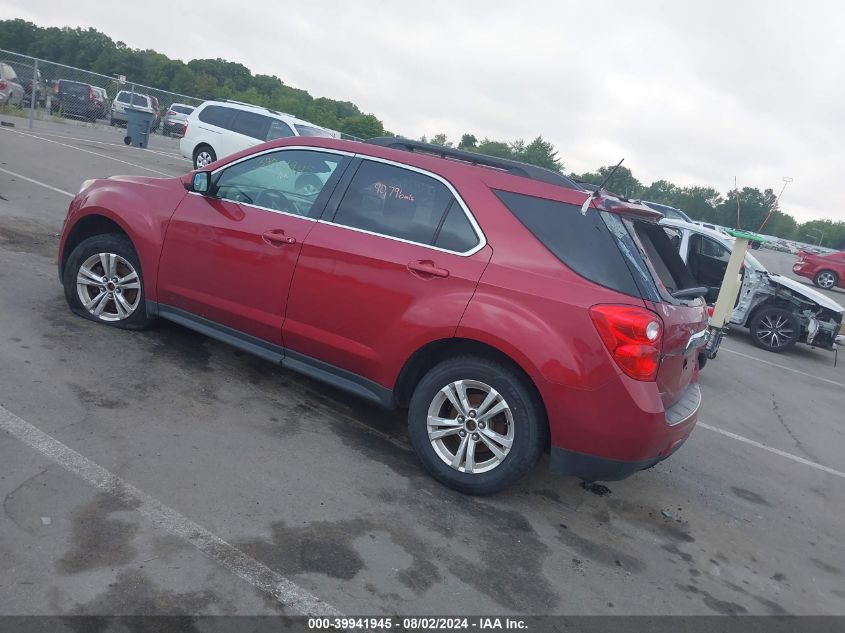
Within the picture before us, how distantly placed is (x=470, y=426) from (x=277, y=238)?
1.74 m

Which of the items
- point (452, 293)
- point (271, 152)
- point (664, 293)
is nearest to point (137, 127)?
point (271, 152)

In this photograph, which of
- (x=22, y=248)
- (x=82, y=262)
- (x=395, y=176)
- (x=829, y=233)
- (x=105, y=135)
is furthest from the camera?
(x=829, y=233)

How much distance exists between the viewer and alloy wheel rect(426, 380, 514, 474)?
13.4 feet

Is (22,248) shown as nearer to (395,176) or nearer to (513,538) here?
(395,176)

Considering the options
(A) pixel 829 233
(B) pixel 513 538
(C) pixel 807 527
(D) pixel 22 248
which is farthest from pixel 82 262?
(A) pixel 829 233

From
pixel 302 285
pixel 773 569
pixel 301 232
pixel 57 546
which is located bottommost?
pixel 57 546

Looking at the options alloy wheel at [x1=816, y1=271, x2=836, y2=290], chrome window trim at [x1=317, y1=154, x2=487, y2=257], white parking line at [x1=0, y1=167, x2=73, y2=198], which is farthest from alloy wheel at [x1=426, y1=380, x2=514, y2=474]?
alloy wheel at [x1=816, y1=271, x2=836, y2=290]

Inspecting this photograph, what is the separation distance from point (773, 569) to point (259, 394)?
3390mm

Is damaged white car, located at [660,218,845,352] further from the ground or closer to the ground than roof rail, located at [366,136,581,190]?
closer to the ground

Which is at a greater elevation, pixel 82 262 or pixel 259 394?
pixel 82 262

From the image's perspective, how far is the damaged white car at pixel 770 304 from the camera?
1138 centimetres

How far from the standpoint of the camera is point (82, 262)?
566 cm

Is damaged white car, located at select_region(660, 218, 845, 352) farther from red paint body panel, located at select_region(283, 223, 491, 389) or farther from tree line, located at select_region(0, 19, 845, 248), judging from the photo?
tree line, located at select_region(0, 19, 845, 248)

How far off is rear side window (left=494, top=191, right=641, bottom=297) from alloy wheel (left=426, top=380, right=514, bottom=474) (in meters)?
0.84
